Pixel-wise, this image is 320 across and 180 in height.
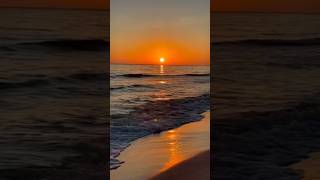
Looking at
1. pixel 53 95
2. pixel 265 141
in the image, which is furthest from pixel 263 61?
pixel 53 95

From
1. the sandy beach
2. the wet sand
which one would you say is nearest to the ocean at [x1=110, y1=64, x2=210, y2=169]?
the sandy beach

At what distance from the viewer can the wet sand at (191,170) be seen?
320 centimetres

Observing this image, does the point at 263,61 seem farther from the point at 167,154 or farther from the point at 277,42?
the point at 167,154

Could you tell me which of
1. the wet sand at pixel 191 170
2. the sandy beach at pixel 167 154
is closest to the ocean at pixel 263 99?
the wet sand at pixel 191 170

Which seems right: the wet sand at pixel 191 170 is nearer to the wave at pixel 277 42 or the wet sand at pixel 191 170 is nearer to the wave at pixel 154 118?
the wave at pixel 154 118

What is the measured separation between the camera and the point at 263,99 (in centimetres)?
317

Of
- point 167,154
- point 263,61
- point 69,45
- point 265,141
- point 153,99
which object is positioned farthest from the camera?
point 153,99

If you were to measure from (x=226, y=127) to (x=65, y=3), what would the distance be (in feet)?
4.41

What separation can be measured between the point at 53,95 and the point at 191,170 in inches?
42.6

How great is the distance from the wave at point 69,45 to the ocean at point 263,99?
2.57ft

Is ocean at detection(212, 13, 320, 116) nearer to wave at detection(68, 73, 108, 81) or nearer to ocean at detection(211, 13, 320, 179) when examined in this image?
ocean at detection(211, 13, 320, 179)

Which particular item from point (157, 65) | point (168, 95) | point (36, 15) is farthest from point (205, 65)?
point (36, 15)

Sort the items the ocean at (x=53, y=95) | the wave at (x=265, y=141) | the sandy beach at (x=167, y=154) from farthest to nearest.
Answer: the sandy beach at (x=167, y=154), the wave at (x=265, y=141), the ocean at (x=53, y=95)

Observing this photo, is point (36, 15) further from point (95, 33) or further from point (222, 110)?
point (222, 110)
